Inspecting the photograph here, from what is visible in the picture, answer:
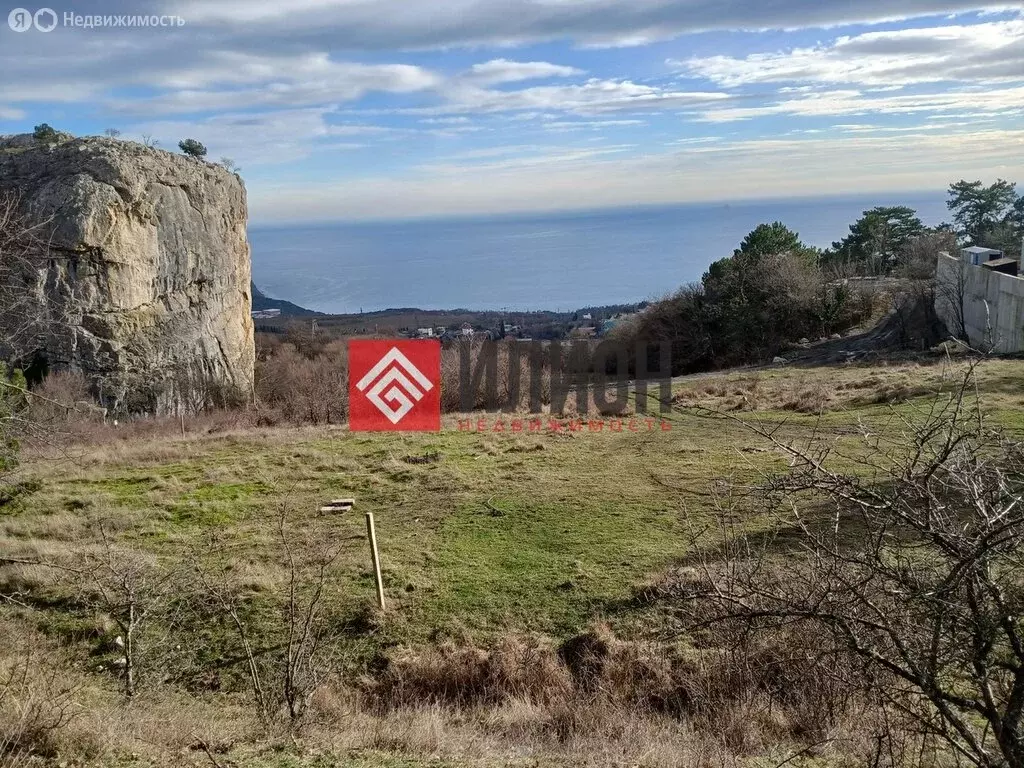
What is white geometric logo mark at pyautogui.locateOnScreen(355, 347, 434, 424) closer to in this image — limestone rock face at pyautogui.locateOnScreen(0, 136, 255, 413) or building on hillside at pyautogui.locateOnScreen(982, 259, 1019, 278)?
limestone rock face at pyautogui.locateOnScreen(0, 136, 255, 413)

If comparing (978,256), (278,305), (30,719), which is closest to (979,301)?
(978,256)

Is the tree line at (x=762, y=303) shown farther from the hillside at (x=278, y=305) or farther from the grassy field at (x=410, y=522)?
the hillside at (x=278, y=305)

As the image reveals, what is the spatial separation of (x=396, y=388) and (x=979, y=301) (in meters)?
20.5

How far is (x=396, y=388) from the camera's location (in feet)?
80.2

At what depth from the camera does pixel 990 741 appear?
13.0ft

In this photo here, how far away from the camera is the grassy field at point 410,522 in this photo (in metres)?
8.27

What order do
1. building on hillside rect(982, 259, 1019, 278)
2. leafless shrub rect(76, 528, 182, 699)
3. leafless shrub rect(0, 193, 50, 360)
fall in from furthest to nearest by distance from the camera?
building on hillside rect(982, 259, 1019, 278) < leafless shrub rect(76, 528, 182, 699) < leafless shrub rect(0, 193, 50, 360)

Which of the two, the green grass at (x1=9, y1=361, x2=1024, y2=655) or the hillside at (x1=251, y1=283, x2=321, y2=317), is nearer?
the green grass at (x1=9, y1=361, x2=1024, y2=655)

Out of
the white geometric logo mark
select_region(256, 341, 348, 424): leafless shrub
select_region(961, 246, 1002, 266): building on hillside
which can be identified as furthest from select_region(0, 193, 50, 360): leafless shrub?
select_region(961, 246, 1002, 266): building on hillside

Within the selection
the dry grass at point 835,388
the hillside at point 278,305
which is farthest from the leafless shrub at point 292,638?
the hillside at point 278,305

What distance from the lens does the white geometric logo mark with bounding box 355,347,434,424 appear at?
2362cm

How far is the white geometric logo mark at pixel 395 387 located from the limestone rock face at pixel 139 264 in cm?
1135

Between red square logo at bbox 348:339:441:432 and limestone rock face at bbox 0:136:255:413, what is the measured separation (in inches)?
364

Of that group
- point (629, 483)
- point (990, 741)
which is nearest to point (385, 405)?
point (629, 483)
